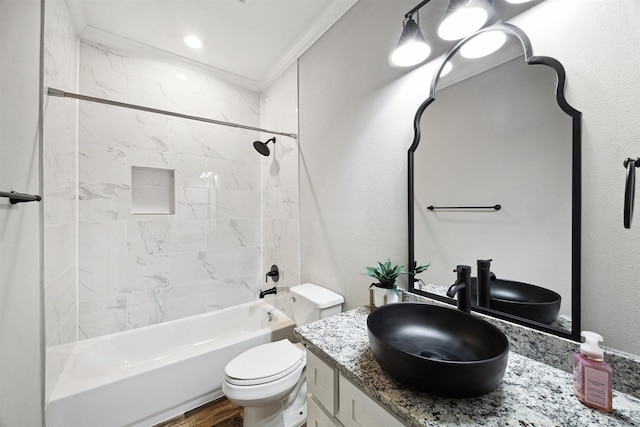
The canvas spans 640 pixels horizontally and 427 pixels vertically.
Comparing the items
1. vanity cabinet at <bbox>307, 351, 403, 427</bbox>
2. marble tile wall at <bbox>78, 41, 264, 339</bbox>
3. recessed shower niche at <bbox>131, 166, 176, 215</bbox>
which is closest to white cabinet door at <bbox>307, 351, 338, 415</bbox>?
vanity cabinet at <bbox>307, 351, 403, 427</bbox>

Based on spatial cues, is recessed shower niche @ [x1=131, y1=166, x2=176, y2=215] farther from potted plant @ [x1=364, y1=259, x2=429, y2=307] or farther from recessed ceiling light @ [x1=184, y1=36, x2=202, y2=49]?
potted plant @ [x1=364, y1=259, x2=429, y2=307]

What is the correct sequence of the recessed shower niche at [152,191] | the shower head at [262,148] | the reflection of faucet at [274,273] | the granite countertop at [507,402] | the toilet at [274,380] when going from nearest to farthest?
the granite countertop at [507,402] → the toilet at [274,380] → the recessed shower niche at [152,191] → the shower head at [262,148] → the reflection of faucet at [274,273]

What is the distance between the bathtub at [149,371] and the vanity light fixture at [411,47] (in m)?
2.05

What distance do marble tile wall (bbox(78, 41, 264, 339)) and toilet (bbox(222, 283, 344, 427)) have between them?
44.8 inches

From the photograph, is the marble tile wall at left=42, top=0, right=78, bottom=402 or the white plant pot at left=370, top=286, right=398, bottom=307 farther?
the marble tile wall at left=42, top=0, right=78, bottom=402

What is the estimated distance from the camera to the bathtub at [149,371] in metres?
1.37

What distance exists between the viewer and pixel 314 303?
1.60 m

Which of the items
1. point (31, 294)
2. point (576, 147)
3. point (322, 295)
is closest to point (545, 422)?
point (576, 147)

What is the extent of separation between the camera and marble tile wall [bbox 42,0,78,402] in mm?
1317

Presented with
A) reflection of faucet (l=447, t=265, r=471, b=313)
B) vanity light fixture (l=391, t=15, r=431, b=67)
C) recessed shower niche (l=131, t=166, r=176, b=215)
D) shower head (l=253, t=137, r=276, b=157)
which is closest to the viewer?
reflection of faucet (l=447, t=265, r=471, b=313)

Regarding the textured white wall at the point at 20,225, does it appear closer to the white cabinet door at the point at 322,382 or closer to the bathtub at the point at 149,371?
the bathtub at the point at 149,371

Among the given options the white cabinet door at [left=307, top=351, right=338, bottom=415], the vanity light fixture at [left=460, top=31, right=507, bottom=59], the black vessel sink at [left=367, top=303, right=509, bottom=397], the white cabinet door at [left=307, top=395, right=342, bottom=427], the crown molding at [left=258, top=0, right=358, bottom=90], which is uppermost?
the crown molding at [left=258, top=0, right=358, bottom=90]

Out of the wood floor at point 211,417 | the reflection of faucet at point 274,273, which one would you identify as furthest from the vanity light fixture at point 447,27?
Result: the wood floor at point 211,417

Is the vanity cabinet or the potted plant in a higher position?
the potted plant
